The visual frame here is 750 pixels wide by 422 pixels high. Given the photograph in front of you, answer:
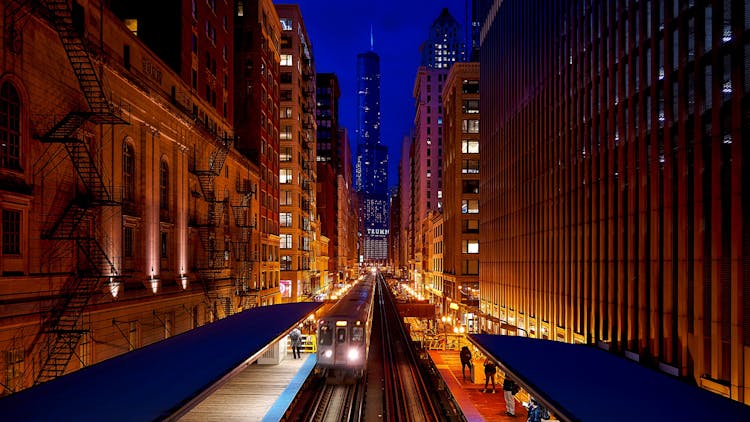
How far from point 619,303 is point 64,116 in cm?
2886

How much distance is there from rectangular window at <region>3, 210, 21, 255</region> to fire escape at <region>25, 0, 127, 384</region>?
1.38 meters

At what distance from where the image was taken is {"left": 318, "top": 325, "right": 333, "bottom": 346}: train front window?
33.2 m

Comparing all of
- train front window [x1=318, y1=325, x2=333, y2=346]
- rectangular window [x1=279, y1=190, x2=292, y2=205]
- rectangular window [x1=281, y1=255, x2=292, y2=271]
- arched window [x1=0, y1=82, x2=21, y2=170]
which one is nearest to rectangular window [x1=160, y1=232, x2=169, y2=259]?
train front window [x1=318, y1=325, x2=333, y2=346]

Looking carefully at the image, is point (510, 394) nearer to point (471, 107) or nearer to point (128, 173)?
point (128, 173)

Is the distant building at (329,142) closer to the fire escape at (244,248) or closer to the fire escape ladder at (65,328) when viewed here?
the fire escape at (244,248)

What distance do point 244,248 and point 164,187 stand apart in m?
18.7

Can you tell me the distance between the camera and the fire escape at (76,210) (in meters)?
21.0

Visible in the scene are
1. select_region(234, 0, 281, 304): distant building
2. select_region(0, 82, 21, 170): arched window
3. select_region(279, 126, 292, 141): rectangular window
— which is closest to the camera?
select_region(0, 82, 21, 170): arched window

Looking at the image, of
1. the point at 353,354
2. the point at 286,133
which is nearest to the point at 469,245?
the point at 286,133

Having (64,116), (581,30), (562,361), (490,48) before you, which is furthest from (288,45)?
(562,361)

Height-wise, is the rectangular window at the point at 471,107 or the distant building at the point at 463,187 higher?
the rectangular window at the point at 471,107

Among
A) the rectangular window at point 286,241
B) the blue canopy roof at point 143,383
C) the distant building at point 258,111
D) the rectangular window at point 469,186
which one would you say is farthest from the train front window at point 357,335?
the rectangular window at point 469,186

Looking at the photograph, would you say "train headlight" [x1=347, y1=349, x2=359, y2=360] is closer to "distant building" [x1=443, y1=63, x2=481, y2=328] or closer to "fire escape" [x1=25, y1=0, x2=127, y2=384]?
"fire escape" [x1=25, y1=0, x2=127, y2=384]

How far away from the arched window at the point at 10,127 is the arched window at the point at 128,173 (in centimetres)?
815
